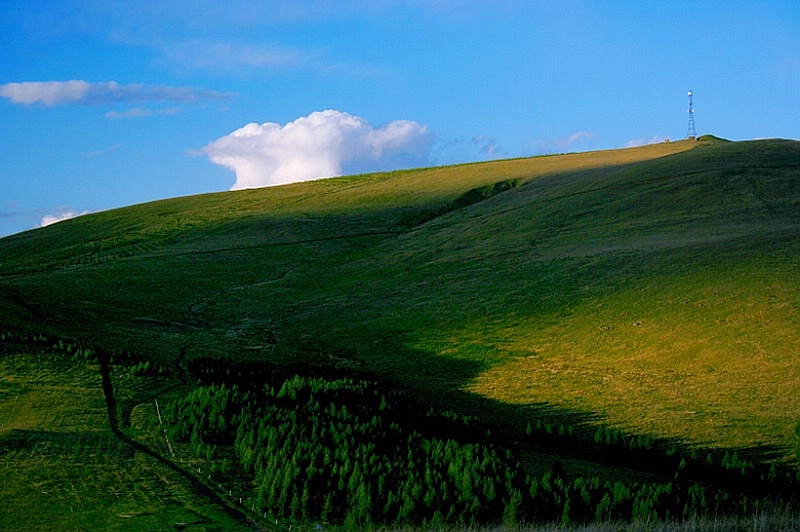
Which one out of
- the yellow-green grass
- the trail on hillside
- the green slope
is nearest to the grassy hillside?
the green slope

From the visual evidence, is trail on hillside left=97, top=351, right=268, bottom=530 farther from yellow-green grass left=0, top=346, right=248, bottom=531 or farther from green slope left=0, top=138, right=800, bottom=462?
green slope left=0, top=138, right=800, bottom=462

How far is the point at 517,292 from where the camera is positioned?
38594 mm

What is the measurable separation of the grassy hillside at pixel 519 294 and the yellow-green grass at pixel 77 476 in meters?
8.18

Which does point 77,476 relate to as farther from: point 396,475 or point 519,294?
point 519,294

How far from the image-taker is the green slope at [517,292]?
27.9 m

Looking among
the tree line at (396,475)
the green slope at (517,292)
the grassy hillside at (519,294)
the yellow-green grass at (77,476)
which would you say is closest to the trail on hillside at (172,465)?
the yellow-green grass at (77,476)

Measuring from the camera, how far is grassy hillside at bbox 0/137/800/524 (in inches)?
1087

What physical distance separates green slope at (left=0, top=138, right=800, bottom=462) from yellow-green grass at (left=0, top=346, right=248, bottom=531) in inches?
355

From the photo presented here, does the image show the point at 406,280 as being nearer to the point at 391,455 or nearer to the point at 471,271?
the point at 471,271

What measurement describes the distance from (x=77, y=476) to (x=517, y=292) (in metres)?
24.8

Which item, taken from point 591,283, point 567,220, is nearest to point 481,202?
point 567,220

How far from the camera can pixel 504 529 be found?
13.9m

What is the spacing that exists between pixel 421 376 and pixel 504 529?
17181 millimetres

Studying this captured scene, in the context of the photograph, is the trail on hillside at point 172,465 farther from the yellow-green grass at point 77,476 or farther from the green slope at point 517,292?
the green slope at point 517,292
